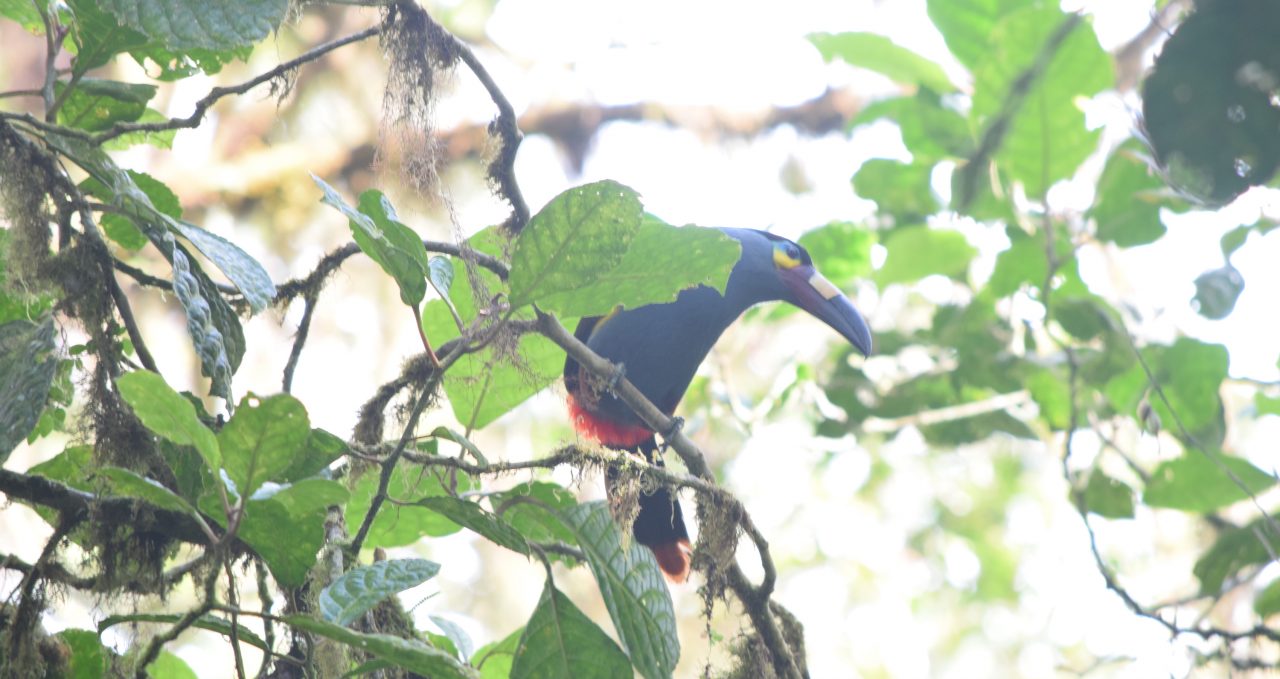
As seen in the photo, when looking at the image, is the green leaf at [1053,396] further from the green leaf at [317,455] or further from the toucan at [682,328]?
the green leaf at [317,455]

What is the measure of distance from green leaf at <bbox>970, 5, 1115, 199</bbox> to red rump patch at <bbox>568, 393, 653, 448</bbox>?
143 cm

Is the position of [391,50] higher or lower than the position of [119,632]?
higher

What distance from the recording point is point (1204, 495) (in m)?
2.79

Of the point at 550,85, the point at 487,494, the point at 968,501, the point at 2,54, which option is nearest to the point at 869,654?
the point at 968,501

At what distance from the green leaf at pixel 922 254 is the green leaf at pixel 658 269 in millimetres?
2003

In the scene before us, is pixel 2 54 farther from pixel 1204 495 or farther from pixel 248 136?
pixel 1204 495

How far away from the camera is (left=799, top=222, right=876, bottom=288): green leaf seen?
3590 millimetres

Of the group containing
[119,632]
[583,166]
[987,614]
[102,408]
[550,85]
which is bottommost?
[987,614]

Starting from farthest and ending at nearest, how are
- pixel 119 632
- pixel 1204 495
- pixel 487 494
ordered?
pixel 1204 495, pixel 119 632, pixel 487 494

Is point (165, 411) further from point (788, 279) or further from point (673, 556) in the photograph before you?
point (788, 279)

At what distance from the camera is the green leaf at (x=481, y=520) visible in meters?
1.47

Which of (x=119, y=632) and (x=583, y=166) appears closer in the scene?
(x=119, y=632)

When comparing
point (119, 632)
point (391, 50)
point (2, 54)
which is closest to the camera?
point (391, 50)

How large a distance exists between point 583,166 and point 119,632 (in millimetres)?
4959
